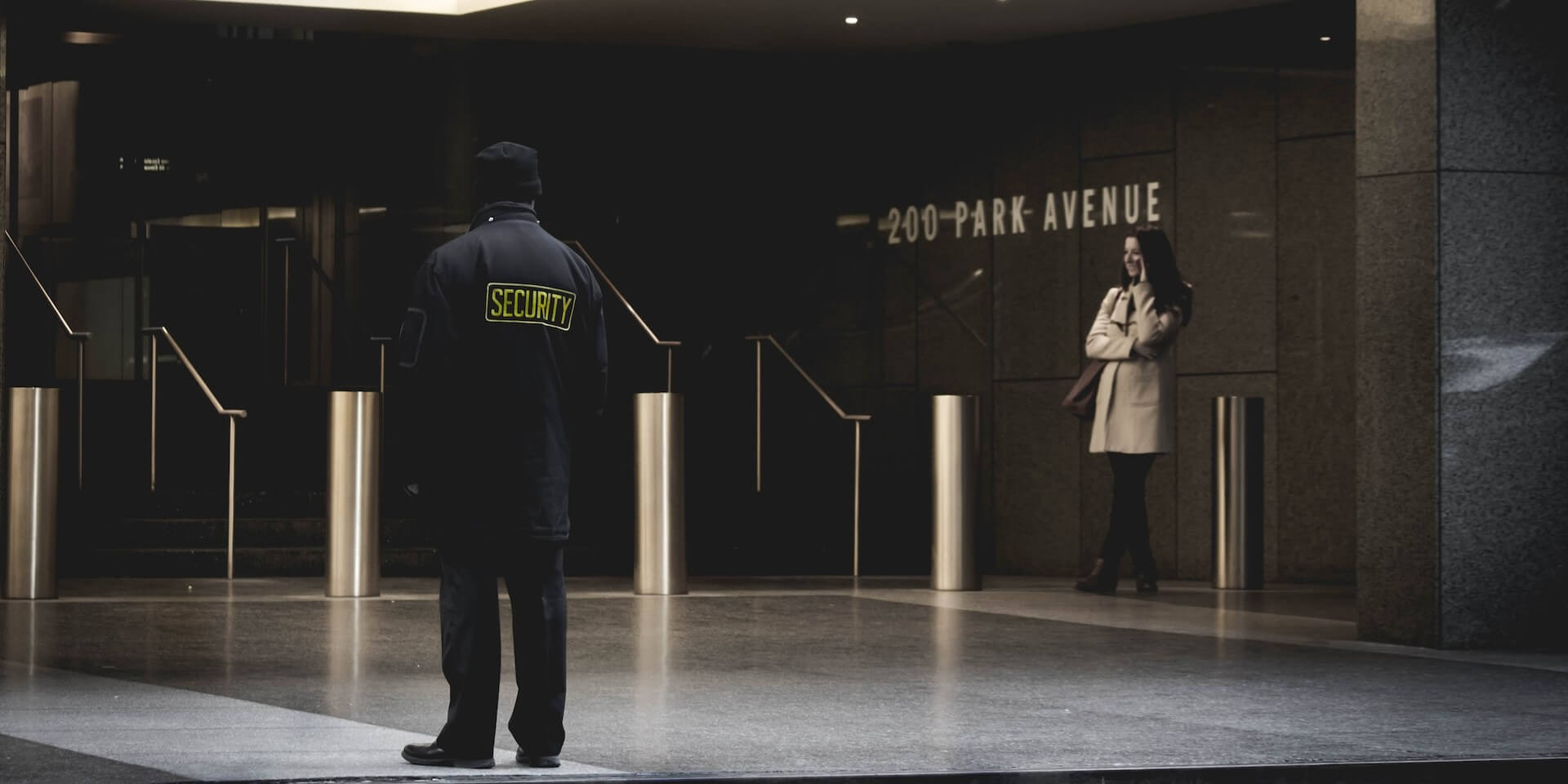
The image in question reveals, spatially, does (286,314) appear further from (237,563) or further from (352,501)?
(352,501)

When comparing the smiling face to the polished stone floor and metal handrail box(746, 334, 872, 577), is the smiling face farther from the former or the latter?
metal handrail box(746, 334, 872, 577)

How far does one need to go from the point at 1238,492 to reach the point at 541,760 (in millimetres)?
8598

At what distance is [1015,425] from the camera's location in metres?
16.3

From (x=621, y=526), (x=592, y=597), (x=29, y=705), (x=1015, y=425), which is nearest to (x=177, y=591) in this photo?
(x=592, y=597)

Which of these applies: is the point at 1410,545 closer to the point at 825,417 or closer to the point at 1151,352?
the point at 1151,352

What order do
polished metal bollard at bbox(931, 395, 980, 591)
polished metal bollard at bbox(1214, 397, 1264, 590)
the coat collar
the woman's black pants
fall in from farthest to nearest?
polished metal bollard at bbox(1214, 397, 1264, 590), polished metal bollard at bbox(931, 395, 980, 591), the woman's black pants, the coat collar

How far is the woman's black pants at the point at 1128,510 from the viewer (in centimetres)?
1248

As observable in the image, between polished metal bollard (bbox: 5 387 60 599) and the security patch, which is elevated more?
the security patch

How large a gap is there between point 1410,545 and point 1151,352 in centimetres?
323

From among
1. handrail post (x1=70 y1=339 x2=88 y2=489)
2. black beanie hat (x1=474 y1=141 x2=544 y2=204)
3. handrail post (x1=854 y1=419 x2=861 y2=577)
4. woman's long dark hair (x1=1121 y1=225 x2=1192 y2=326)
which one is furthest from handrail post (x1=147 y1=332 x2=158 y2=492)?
black beanie hat (x1=474 y1=141 x2=544 y2=204)

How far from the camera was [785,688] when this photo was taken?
25.1ft

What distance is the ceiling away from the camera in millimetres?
14516

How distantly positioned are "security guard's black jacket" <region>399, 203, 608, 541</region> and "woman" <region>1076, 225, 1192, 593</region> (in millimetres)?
7159

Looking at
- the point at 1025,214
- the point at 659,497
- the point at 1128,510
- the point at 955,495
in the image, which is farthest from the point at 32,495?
the point at 1025,214
